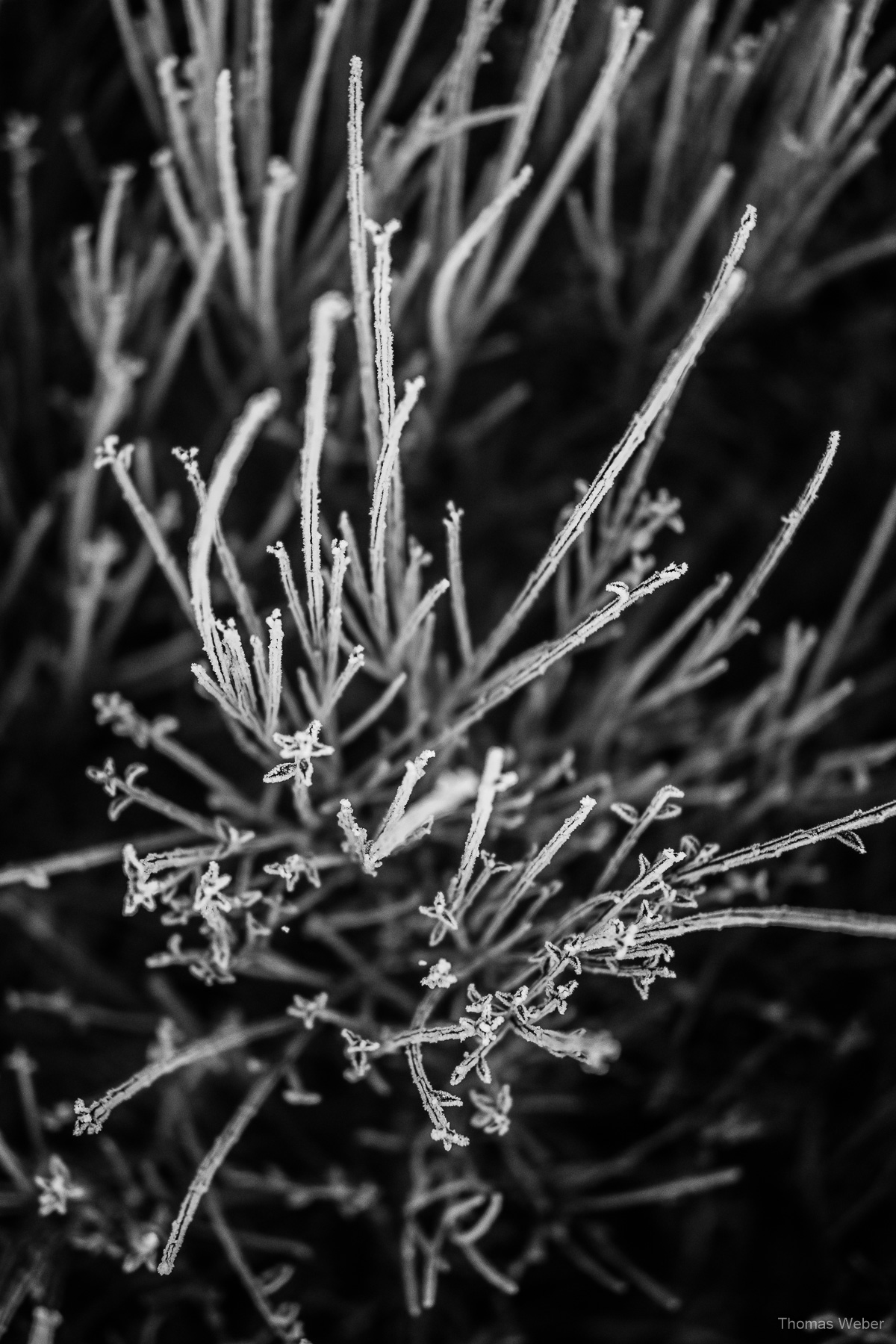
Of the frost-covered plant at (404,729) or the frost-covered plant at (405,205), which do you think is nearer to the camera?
the frost-covered plant at (404,729)

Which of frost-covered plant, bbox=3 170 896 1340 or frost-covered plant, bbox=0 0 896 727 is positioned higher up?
frost-covered plant, bbox=0 0 896 727

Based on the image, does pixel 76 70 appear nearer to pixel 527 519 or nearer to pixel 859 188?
pixel 527 519

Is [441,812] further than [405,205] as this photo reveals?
No

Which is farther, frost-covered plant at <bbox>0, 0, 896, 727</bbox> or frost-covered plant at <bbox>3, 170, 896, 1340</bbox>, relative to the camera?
frost-covered plant at <bbox>0, 0, 896, 727</bbox>

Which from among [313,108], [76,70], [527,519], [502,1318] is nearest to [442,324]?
[313,108]

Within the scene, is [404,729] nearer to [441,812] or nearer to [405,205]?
[441,812]

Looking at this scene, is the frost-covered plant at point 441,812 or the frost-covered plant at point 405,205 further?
the frost-covered plant at point 405,205

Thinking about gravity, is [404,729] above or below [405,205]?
below

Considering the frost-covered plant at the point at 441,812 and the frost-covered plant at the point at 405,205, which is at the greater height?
the frost-covered plant at the point at 405,205

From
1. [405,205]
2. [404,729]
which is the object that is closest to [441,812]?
[404,729]

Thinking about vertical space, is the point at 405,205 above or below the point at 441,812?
above

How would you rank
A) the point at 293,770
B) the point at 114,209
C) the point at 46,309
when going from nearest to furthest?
the point at 293,770
the point at 114,209
the point at 46,309
